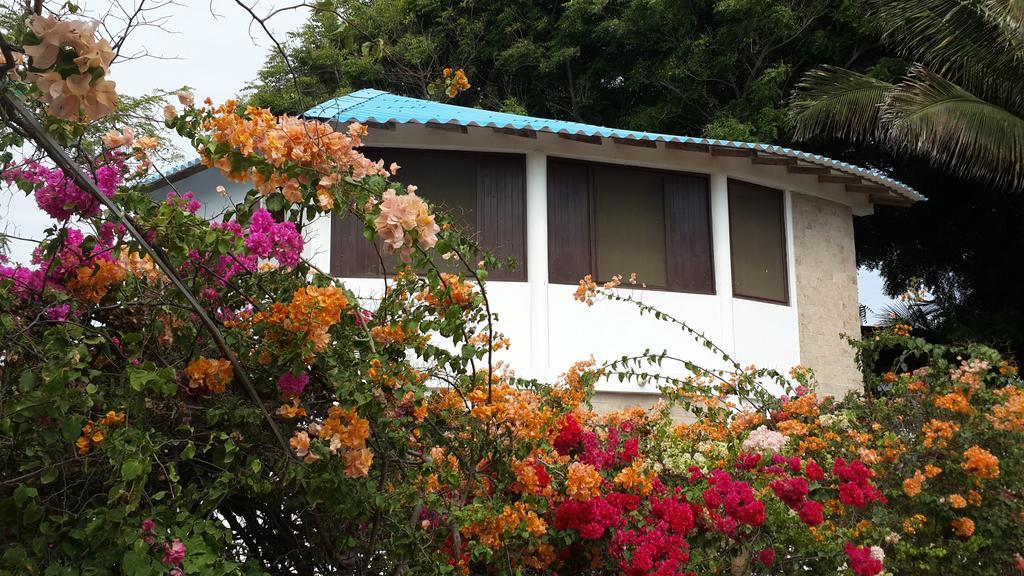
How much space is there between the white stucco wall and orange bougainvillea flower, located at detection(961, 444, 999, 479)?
4.75 metres

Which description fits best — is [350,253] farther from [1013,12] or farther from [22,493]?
[1013,12]

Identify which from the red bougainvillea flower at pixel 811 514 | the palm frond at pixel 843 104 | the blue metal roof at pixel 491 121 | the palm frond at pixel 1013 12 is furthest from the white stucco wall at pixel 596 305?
the red bougainvillea flower at pixel 811 514

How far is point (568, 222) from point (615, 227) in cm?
54

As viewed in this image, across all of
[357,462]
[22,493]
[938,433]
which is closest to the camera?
[22,493]

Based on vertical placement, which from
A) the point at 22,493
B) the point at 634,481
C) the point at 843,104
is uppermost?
the point at 843,104

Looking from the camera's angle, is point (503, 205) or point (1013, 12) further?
point (1013, 12)

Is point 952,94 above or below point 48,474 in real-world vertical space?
above

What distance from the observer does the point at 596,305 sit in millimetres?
9859

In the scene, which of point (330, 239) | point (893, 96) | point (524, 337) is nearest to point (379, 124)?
point (330, 239)

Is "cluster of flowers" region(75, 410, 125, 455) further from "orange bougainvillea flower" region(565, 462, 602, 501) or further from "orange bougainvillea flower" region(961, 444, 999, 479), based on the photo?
"orange bougainvillea flower" region(961, 444, 999, 479)

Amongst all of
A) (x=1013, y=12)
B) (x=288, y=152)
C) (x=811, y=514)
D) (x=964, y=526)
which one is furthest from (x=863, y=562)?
(x=1013, y=12)

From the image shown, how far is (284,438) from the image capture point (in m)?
3.39

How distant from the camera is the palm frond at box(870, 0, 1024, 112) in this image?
12.2 m

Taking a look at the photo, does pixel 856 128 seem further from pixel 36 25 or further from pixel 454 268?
pixel 36 25
